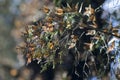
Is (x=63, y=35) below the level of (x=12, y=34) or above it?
above

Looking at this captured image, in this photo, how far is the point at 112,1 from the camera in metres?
7.70

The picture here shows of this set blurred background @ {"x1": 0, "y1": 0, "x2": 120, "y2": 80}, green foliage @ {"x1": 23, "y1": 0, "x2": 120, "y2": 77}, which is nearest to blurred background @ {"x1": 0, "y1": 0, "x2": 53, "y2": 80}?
blurred background @ {"x1": 0, "y1": 0, "x2": 120, "y2": 80}

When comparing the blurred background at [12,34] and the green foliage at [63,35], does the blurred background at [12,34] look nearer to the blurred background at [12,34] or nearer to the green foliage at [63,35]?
the blurred background at [12,34]

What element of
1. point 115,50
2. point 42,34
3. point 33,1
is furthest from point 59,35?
point 33,1

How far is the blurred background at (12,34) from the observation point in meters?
13.0

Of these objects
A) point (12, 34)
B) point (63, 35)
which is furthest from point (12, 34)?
point (63, 35)

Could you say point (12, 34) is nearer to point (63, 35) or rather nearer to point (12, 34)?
point (12, 34)

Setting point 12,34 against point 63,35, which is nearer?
point 63,35

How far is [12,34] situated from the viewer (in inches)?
561

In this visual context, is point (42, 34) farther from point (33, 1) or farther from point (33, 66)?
point (33, 1)

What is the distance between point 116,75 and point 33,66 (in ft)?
13.7

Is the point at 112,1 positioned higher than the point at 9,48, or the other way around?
the point at 112,1

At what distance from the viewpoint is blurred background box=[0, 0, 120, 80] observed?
13008mm

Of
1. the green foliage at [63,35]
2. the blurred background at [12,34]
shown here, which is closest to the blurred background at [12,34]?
the blurred background at [12,34]
